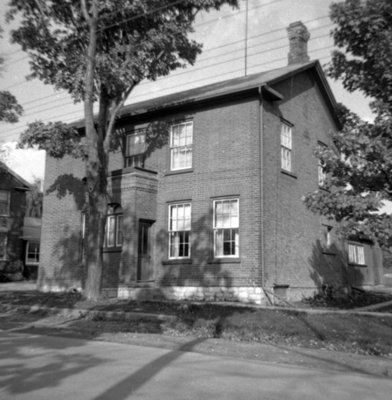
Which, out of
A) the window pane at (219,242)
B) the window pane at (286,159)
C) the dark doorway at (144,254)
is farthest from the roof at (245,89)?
the window pane at (219,242)

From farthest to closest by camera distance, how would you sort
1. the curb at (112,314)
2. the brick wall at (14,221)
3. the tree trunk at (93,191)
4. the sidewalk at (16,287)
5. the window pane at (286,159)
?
1. the brick wall at (14,221)
2. the sidewalk at (16,287)
3. the window pane at (286,159)
4. the tree trunk at (93,191)
5. the curb at (112,314)

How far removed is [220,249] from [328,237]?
657 centimetres

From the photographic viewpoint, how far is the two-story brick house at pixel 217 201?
56.6 feet

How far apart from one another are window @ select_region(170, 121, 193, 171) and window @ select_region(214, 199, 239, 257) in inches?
86.8

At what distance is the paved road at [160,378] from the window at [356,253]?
1904cm

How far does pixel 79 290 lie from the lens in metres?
20.8

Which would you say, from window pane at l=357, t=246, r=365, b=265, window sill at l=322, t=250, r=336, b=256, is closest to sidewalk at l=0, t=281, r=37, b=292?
window sill at l=322, t=250, r=336, b=256

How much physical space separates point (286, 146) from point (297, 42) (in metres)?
6.54

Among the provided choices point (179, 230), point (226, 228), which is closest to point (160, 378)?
point (226, 228)

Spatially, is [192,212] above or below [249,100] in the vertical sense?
below

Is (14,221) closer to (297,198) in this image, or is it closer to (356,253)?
(356,253)

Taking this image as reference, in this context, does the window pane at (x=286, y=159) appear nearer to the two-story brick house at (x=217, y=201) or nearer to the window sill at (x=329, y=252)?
the two-story brick house at (x=217, y=201)

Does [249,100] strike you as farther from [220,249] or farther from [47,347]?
[47,347]

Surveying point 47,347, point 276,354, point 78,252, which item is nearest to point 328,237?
point 78,252
